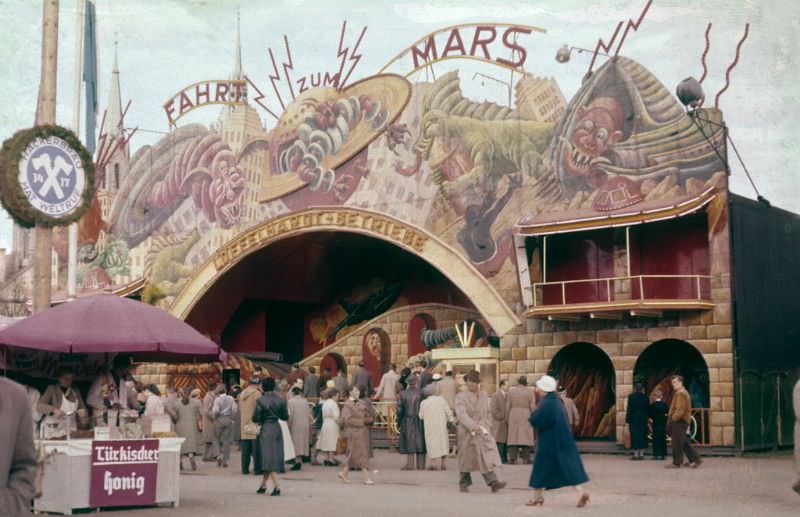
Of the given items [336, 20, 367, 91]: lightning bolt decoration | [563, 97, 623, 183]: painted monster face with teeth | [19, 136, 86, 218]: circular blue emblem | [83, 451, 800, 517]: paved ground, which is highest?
[336, 20, 367, 91]: lightning bolt decoration

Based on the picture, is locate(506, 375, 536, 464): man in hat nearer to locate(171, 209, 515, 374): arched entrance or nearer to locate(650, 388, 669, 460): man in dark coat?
locate(650, 388, 669, 460): man in dark coat

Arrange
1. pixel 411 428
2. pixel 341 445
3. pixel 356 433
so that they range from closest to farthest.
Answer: pixel 356 433, pixel 411 428, pixel 341 445

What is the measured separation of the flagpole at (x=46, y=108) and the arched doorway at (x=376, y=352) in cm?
1896

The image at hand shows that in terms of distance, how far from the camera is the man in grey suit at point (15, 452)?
512 cm

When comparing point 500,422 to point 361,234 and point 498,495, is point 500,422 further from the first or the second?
point 361,234

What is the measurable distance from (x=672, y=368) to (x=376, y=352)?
10498 millimetres

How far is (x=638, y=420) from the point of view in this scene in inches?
907

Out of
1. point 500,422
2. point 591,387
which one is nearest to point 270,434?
point 500,422

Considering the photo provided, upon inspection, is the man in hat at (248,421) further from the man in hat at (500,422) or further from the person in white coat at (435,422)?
the man in hat at (500,422)

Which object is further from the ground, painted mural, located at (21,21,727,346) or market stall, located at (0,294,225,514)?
painted mural, located at (21,21,727,346)

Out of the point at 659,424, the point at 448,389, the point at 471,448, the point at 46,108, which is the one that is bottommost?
the point at 471,448

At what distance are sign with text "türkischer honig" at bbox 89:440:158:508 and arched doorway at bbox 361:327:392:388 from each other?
63.8 feet

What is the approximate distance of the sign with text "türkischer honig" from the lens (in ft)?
47.2

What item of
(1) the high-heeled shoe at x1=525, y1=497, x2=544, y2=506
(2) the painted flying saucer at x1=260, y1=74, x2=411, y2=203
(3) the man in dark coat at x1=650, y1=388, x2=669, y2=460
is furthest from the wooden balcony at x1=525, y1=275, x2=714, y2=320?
(1) the high-heeled shoe at x1=525, y1=497, x2=544, y2=506
